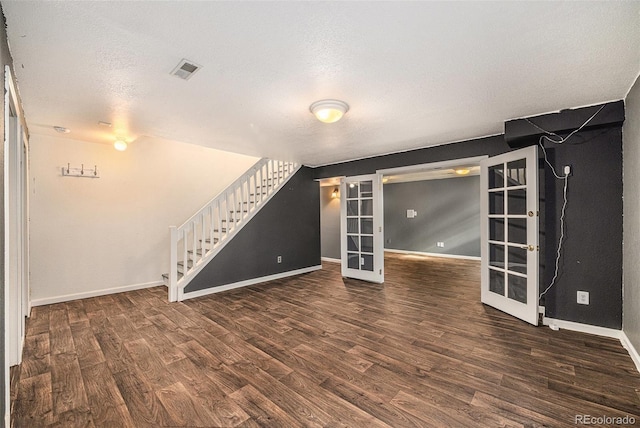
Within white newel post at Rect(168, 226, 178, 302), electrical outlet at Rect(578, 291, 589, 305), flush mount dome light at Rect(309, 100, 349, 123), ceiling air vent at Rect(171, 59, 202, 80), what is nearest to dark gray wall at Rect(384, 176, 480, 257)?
electrical outlet at Rect(578, 291, 589, 305)

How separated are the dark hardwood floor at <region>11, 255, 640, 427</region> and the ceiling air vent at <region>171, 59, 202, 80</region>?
237 centimetres

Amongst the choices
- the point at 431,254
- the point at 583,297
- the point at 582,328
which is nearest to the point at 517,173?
the point at 583,297

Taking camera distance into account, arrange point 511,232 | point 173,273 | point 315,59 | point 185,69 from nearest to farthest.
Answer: point 315,59
point 185,69
point 511,232
point 173,273

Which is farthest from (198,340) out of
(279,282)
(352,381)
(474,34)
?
(474,34)

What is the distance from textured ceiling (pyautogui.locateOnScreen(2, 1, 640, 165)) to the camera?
1432mm

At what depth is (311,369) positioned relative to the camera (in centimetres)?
219

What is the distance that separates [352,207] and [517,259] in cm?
284

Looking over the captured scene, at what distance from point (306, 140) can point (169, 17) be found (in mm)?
2537

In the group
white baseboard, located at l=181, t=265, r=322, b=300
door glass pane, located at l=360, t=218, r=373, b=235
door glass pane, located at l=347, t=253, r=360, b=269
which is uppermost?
door glass pane, located at l=360, t=218, r=373, b=235

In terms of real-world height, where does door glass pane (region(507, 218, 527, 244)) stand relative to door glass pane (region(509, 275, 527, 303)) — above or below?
above

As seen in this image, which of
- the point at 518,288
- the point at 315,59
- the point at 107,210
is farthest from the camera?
the point at 107,210

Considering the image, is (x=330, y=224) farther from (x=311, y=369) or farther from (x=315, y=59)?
(x=315, y=59)

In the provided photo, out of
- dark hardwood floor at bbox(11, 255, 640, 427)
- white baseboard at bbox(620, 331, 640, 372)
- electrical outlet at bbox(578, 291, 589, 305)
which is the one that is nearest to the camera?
dark hardwood floor at bbox(11, 255, 640, 427)

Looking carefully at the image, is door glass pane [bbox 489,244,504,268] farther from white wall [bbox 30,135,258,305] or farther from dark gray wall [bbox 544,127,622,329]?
white wall [bbox 30,135,258,305]
